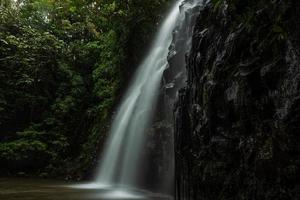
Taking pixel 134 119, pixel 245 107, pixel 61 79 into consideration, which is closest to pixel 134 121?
pixel 134 119

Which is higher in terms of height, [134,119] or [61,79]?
[61,79]

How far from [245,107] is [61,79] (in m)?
17.5

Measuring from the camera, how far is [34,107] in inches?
805

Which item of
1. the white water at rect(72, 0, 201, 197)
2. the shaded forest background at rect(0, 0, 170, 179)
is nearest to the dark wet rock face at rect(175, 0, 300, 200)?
the white water at rect(72, 0, 201, 197)

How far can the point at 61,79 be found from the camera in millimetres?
21625

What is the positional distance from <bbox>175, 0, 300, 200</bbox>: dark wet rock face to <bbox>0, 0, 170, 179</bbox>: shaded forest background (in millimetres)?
7877

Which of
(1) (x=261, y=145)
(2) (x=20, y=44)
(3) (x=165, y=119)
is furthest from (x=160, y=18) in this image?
(1) (x=261, y=145)

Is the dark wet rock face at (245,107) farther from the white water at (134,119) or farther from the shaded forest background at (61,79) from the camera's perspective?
the shaded forest background at (61,79)

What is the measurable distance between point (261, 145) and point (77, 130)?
15193 mm

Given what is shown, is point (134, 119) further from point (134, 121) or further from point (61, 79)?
point (61, 79)

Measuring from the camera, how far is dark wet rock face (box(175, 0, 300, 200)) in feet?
14.9

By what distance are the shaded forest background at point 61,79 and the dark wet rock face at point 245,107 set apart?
25.8ft

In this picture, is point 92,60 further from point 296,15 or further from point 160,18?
point 296,15

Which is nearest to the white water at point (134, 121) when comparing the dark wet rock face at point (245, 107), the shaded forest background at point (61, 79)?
the shaded forest background at point (61, 79)
